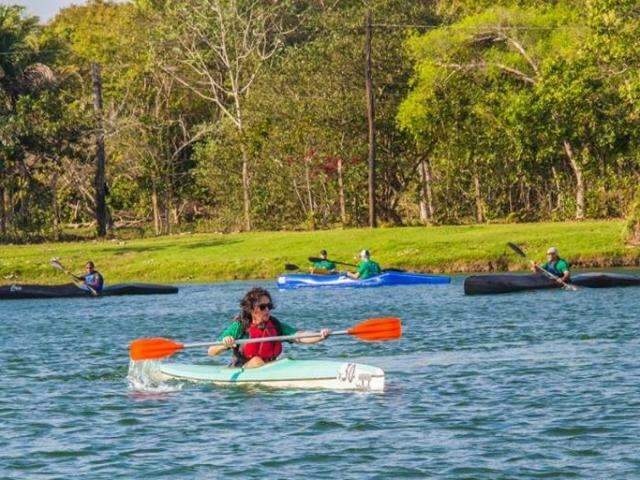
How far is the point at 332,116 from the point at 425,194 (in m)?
6.26

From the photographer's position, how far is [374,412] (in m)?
18.0

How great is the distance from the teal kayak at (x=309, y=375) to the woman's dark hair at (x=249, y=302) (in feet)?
2.19

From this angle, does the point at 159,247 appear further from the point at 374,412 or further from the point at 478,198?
the point at 374,412

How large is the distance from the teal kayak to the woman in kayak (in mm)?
228

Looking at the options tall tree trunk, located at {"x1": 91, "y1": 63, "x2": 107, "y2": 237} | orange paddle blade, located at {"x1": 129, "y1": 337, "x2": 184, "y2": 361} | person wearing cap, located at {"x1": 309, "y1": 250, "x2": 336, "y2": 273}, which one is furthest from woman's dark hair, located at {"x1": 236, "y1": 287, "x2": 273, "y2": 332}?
tall tree trunk, located at {"x1": 91, "y1": 63, "x2": 107, "y2": 237}

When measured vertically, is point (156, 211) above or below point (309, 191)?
below

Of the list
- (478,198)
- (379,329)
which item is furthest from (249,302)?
(478,198)

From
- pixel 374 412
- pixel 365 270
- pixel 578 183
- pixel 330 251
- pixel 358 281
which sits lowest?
pixel 374 412

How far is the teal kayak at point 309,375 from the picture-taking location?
771 inches

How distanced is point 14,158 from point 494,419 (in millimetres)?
46137

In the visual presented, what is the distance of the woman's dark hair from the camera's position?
64.5 feet

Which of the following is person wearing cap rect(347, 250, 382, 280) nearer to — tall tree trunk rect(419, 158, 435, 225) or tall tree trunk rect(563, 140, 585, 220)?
tall tree trunk rect(563, 140, 585, 220)

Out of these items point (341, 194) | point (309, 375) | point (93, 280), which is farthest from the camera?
point (341, 194)

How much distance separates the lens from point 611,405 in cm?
1791
